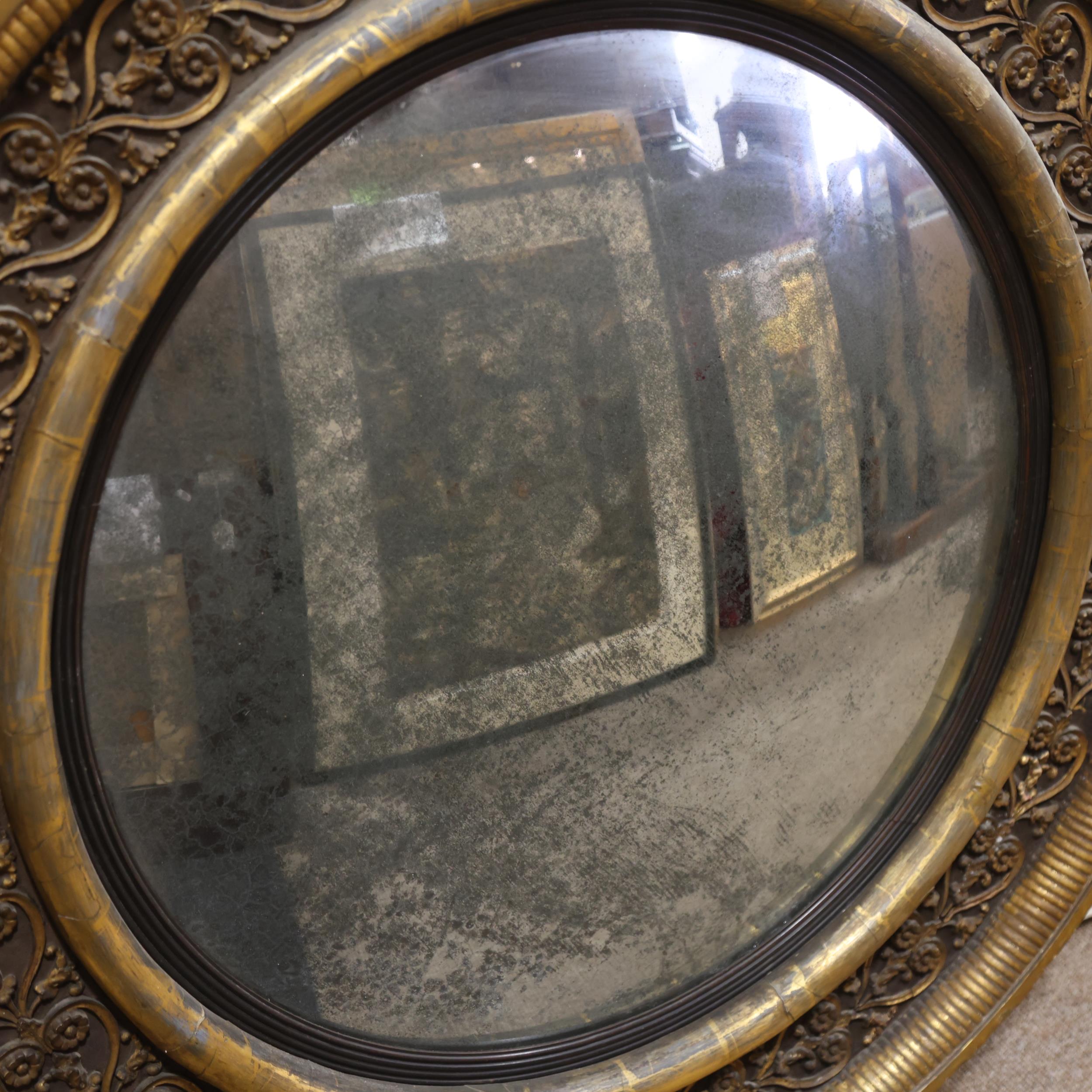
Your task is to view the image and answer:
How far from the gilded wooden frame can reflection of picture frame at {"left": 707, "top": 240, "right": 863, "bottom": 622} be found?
239mm

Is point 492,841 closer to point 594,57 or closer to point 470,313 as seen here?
point 470,313

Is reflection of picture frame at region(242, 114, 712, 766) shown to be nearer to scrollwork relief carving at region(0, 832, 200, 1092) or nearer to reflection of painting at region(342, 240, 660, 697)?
reflection of painting at region(342, 240, 660, 697)

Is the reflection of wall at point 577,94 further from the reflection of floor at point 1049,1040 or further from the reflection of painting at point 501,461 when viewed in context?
the reflection of floor at point 1049,1040

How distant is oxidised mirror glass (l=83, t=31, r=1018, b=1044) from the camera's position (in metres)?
0.77

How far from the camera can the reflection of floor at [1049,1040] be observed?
3.75ft

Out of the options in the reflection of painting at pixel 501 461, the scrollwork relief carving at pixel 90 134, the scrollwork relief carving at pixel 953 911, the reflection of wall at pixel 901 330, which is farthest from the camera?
the scrollwork relief carving at pixel 953 911

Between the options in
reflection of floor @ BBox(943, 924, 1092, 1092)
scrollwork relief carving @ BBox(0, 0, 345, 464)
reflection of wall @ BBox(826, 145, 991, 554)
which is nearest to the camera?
scrollwork relief carving @ BBox(0, 0, 345, 464)

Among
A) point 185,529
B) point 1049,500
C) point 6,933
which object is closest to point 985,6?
point 1049,500

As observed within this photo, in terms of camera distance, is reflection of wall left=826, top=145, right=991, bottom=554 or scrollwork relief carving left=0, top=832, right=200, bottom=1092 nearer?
scrollwork relief carving left=0, top=832, right=200, bottom=1092

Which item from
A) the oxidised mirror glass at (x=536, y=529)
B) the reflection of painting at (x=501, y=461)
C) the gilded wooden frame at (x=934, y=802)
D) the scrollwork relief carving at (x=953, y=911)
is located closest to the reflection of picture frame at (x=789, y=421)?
the oxidised mirror glass at (x=536, y=529)

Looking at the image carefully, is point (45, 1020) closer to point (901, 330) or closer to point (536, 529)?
point (536, 529)

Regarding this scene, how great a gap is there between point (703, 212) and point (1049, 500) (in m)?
0.53

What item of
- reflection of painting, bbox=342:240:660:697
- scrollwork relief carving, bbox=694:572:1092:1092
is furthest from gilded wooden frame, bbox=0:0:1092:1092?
reflection of painting, bbox=342:240:660:697

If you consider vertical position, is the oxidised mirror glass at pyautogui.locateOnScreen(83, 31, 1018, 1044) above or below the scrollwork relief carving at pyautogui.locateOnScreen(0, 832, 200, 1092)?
above
